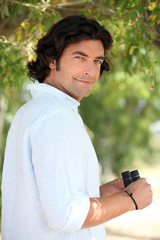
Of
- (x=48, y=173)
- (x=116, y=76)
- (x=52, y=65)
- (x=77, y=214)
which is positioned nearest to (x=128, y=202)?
(x=77, y=214)

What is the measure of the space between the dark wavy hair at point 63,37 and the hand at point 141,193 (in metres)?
0.71

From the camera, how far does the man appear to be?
1.63m

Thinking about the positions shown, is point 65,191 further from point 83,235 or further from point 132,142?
point 132,142

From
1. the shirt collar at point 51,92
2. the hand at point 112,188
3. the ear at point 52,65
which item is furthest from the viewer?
the hand at point 112,188

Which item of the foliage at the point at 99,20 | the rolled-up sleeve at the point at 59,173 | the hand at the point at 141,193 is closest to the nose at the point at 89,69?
the rolled-up sleeve at the point at 59,173

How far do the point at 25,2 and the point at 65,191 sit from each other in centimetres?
265

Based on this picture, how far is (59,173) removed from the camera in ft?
5.31

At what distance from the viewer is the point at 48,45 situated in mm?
2285

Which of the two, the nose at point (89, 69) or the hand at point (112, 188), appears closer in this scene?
the nose at point (89, 69)

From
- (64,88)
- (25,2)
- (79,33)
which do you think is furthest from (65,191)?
(25,2)

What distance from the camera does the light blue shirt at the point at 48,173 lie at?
5.31 feet

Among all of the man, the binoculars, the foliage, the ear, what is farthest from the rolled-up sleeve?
the foliage

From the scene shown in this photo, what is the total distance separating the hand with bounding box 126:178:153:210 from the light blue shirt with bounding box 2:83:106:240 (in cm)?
17

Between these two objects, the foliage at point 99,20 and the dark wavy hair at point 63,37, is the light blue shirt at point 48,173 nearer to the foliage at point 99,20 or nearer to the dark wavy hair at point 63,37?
the dark wavy hair at point 63,37
